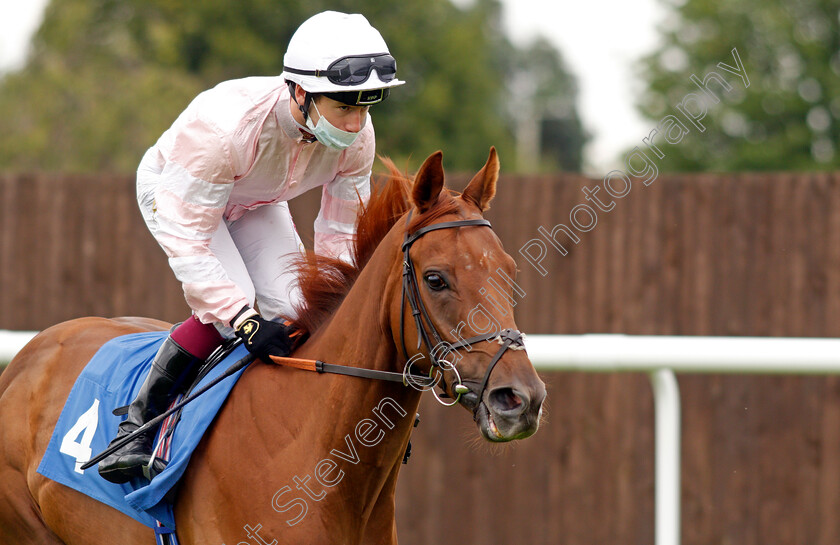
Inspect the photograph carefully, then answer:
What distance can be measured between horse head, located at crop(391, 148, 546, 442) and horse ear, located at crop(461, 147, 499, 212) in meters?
0.04

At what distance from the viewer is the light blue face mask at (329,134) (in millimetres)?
2924

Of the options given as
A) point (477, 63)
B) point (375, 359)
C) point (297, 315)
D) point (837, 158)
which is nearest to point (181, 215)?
point (297, 315)

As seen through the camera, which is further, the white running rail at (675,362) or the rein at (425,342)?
the white running rail at (675,362)

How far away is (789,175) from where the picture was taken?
19.3 ft

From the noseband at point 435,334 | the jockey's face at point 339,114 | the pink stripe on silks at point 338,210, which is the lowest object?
the noseband at point 435,334

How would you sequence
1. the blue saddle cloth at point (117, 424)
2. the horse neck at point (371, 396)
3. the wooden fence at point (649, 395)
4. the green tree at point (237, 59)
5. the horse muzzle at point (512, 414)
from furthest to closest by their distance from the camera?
the green tree at point (237, 59)
the wooden fence at point (649, 395)
the blue saddle cloth at point (117, 424)
the horse neck at point (371, 396)
the horse muzzle at point (512, 414)

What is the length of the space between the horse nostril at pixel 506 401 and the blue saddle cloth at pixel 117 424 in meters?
0.98

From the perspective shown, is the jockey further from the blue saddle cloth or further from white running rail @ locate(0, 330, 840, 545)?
white running rail @ locate(0, 330, 840, 545)

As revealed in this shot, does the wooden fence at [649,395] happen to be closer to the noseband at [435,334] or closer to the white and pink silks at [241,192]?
the white and pink silks at [241,192]

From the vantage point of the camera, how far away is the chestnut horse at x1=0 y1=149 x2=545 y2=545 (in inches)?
95.6

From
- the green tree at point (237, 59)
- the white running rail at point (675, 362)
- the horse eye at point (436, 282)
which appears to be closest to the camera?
the horse eye at point (436, 282)

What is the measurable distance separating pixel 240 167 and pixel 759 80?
14.2 meters

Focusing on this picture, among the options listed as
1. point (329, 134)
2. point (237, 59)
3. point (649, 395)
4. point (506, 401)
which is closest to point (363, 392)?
point (506, 401)

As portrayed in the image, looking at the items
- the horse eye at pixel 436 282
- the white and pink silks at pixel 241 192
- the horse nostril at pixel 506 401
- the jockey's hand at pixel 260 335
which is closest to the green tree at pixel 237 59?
the white and pink silks at pixel 241 192
